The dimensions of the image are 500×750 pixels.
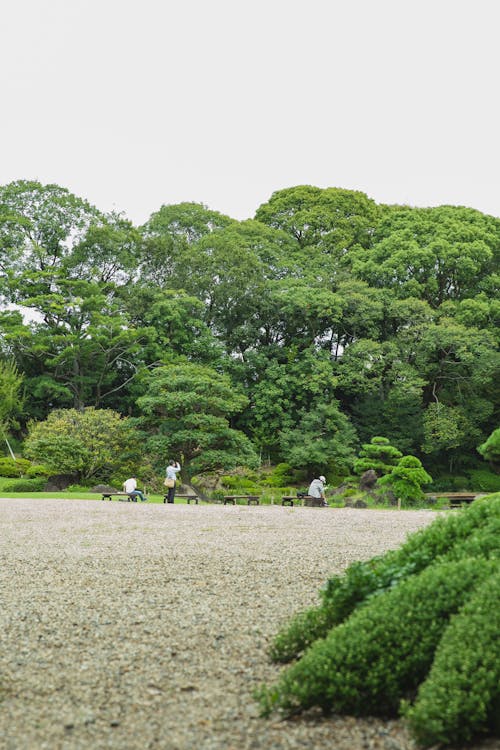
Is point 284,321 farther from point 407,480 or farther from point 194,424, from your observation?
point 407,480

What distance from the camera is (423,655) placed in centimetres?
295

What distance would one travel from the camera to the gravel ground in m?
2.94

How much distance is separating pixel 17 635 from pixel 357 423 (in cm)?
2564

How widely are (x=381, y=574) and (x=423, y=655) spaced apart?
0.83 metres

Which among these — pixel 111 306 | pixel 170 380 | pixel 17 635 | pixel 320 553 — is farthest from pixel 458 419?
pixel 17 635

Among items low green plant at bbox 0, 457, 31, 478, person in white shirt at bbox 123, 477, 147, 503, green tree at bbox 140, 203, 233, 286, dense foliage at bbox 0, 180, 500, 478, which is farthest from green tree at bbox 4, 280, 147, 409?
person in white shirt at bbox 123, 477, 147, 503

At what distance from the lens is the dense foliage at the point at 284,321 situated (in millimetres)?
27672

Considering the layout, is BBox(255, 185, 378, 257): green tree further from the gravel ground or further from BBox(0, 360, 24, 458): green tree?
the gravel ground

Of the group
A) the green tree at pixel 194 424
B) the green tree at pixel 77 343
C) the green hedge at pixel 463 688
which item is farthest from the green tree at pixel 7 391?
the green hedge at pixel 463 688

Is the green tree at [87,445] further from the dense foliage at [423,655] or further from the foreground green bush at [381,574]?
the dense foliage at [423,655]

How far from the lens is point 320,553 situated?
7457mm

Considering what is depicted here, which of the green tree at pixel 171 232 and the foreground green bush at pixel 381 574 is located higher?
the green tree at pixel 171 232

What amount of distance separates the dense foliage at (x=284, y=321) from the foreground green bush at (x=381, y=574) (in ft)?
70.3

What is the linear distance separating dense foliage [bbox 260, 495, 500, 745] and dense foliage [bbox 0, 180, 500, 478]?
22089 mm
